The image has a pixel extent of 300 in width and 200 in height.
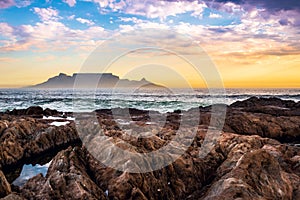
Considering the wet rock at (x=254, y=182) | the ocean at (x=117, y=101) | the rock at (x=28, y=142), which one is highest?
the wet rock at (x=254, y=182)

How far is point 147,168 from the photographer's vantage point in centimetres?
750

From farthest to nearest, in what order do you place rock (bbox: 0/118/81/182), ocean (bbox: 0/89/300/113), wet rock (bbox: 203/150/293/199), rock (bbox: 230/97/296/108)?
1. ocean (bbox: 0/89/300/113)
2. rock (bbox: 230/97/296/108)
3. rock (bbox: 0/118/81/182)
4. wet rock (bbox: 203/150/293/199)

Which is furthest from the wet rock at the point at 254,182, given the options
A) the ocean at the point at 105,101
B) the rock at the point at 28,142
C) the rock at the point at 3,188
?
the rock at the point at 28,142

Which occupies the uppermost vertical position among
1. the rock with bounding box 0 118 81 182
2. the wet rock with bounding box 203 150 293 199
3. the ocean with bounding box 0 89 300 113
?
the wet rock with bounding box 203 150 293 199

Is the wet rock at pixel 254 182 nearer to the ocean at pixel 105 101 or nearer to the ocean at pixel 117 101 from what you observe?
the ocean at pixel 105 101

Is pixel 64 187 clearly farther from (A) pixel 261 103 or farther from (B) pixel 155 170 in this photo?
(A) pixel 261 103

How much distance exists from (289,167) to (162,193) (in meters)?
4.01

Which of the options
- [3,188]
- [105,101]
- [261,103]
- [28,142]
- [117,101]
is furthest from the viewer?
[117,101]

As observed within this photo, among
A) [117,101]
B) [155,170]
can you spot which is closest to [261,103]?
[155,170]

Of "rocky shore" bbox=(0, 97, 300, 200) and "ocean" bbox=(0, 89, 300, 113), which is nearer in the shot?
"rocky shore" bbox=(0, 97, 300, 200)

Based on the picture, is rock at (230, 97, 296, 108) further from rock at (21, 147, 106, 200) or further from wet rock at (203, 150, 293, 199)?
rock at (21, 147, 106, 200)

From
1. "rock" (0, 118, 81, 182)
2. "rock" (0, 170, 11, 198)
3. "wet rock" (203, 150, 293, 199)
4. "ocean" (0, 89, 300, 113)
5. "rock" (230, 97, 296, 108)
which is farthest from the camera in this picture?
"ocean" (0, 89, 300, 113)

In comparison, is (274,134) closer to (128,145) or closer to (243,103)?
(128,145)

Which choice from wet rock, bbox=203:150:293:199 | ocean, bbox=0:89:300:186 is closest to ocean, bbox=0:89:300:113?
ocean, bbox=0:89:300:186
